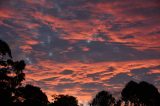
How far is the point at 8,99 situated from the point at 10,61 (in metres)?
7.85

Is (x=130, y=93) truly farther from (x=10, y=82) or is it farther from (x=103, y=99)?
(x=10, y=82)

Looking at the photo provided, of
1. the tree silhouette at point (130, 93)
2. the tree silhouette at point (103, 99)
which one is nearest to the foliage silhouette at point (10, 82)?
the tree silhouette at point (130, 93)

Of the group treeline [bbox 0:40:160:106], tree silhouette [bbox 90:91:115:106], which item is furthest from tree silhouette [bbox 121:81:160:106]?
tree silhouette [bbox 90:91:115:106]

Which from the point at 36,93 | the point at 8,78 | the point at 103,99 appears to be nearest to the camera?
the point at 8,78

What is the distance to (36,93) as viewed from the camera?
325 ft

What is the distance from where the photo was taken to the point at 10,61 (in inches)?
2515

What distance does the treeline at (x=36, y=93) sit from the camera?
6216 centimetres

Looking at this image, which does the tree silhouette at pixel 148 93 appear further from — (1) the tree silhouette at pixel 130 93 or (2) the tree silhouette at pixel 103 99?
(2) the tree silhouette at pixel 103 99

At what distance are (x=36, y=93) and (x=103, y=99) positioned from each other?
54592 millimetres

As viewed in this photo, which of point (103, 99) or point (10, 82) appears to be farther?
point (103, 99)

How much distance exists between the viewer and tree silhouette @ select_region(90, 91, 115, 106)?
146875 millimetres

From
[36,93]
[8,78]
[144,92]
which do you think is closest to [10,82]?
[8,78]

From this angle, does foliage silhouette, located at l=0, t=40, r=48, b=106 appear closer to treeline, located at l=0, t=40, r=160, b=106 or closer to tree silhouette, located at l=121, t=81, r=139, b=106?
treeline, located at l=0, t=40, r=160, b=106

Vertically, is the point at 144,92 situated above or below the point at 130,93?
below
